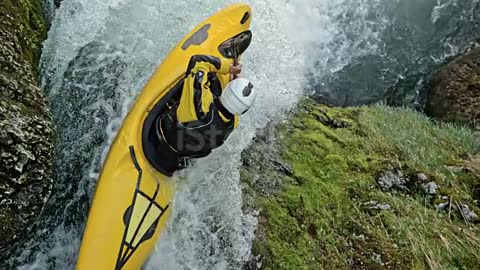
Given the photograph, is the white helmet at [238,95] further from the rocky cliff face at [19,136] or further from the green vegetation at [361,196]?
the rocky cliff face at [19,136]

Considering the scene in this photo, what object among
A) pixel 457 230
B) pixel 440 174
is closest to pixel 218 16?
pixel 440 174

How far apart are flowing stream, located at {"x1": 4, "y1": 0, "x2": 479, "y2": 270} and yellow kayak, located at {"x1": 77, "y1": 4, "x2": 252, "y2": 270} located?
0.19 meters

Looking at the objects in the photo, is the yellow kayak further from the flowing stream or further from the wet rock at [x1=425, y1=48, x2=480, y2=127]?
the wet rock at [x1=425, y1=48, x2=480, y2=127]

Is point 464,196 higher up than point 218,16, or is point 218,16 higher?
point 218,16

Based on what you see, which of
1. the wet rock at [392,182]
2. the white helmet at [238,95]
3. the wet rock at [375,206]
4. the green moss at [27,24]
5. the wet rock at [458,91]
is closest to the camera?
the white helmet at [238,95]

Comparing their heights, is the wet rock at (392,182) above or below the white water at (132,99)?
below

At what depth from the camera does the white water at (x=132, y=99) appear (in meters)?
3.87

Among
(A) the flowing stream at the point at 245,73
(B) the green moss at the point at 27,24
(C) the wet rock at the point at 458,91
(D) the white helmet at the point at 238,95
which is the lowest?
(C) the wet rock at the point at 458,91

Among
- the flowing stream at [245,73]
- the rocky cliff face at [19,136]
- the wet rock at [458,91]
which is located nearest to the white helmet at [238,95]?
the flowing stream at [245,73]

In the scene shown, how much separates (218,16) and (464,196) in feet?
7.79

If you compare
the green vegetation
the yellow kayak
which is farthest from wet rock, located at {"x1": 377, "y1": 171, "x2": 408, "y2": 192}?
the yellow kayak

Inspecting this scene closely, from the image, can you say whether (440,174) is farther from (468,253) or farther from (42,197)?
(42,197)

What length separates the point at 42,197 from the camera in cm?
338

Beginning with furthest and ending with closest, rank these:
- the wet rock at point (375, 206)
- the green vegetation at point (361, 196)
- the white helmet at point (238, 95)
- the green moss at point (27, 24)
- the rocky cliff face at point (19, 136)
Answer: the wet rock at point (375, 206), the green vegetation at point (361, 196), the green moss at point (27, 24), the white helmet at point (238, 95), the rocky cliff face at point (19, 136)
